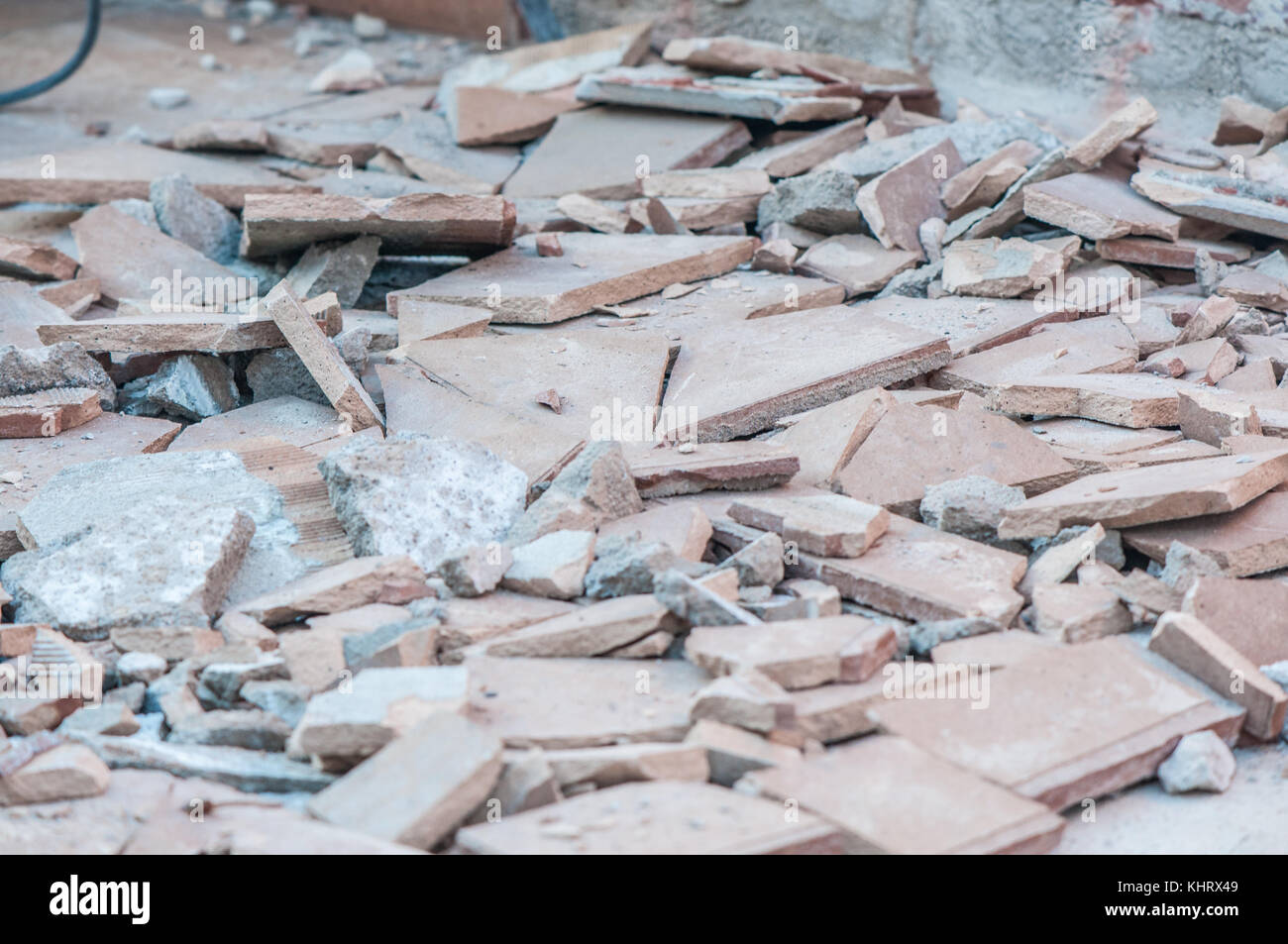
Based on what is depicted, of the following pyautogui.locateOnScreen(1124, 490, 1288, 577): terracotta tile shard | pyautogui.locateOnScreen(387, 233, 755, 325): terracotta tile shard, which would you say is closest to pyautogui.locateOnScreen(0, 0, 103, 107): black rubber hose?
pyautogui.locateOnScreen(387, 233, 755, 325): terracotta tile shard

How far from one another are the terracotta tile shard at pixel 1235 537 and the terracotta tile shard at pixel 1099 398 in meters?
0.57

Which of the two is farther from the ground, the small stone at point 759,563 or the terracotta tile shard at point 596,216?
the terracotta tile shard at point 596,216

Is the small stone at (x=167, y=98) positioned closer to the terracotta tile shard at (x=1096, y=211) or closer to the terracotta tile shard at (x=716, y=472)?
the terracotta tile shard at (x=1096, y=211)

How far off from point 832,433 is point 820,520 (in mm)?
559

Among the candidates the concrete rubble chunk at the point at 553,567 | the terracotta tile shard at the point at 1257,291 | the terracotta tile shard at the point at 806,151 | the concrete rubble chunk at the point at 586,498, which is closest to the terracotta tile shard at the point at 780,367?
the concrete rubble chunk at the point at 586,498

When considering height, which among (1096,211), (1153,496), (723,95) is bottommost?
(1153,496)

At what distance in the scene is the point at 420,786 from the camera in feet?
7.38

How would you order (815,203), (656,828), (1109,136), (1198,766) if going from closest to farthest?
1. (656,828)
2. (1198,766)
3. (1109,136)
4. (815,203)

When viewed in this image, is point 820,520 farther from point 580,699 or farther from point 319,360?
point 319,360

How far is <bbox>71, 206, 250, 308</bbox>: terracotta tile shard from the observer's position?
16.1ft

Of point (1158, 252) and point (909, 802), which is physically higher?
point (1158, 252)

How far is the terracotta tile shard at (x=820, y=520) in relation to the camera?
3070mm

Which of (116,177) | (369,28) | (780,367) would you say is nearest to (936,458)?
(780,367)
